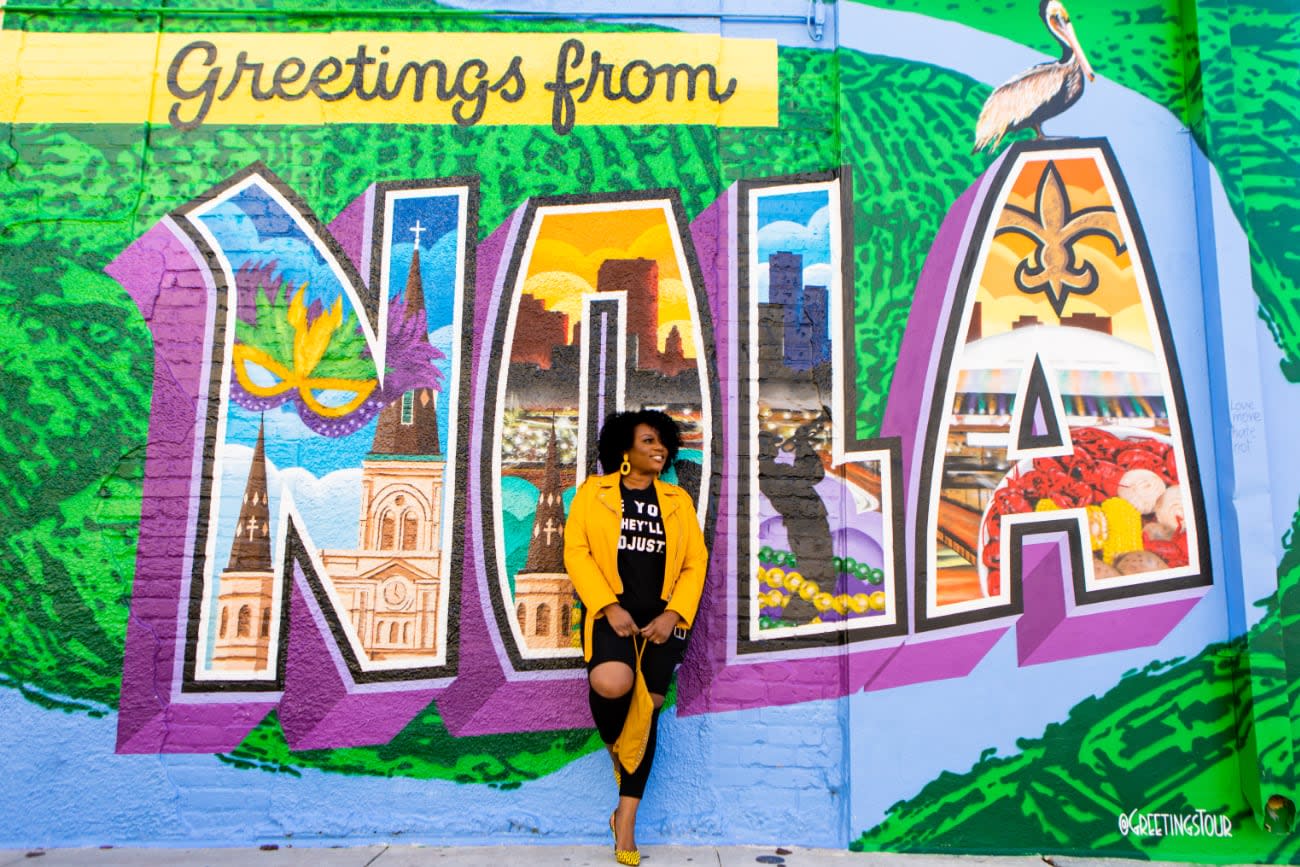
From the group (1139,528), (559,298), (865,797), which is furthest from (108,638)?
(1139,528)

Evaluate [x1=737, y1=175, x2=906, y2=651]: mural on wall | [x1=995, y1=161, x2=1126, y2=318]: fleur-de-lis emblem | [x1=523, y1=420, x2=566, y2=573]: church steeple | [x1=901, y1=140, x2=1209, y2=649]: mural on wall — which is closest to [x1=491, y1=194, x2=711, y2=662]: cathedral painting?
[x1=523, y1=420, x2=566, y2=573]: church steeple

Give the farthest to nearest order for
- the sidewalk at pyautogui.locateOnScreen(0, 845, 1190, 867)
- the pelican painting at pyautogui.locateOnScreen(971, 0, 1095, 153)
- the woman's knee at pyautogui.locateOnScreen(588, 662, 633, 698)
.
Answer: the pelican painting at pyautogui.locateOnScreen(971, 0, 1095, 153), the sidewalk at pyautogui.locateOnScreen(0, 845, 1190, 867), the woman's knee at pyautogui.locateOnScreen(588, 662, 633, 698)

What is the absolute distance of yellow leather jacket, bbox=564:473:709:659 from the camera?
4086mm

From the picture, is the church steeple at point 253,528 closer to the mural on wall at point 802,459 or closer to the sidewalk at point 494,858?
the sidewalk at point 494,858

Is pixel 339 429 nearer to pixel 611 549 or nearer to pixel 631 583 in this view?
pixel 611 549

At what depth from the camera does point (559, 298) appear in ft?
15.6

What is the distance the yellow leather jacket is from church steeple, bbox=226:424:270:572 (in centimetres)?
156

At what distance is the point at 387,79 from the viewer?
16.3 feet

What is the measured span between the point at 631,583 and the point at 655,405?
972 millimetres

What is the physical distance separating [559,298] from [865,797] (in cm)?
287

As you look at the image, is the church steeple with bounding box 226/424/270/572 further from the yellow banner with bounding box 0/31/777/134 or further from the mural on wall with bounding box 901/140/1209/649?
the mural on wall with bounding box 901/140/1209/649

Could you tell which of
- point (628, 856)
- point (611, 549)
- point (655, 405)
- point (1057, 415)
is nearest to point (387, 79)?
point (655, 405)

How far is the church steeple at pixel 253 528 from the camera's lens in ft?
14.9

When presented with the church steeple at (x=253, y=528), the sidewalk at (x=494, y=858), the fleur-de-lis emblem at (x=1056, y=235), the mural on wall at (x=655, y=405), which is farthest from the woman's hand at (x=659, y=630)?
the fleur-de-lis emblem at (x=1056, y=235)
